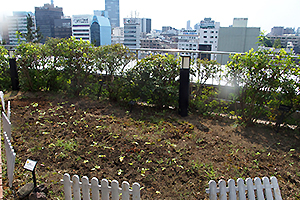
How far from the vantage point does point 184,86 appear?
550 centimetres

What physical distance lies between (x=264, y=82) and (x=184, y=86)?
1626mm

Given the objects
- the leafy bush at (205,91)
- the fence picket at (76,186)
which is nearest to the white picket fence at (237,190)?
the fence picket at (76,186)

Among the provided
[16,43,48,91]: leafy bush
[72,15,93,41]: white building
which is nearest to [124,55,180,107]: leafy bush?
[16,43,48,91]: leafy bush

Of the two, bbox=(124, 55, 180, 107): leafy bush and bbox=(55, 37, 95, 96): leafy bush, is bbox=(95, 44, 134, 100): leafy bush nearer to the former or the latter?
bbox=(55, 37, 95, 96): leafy bush

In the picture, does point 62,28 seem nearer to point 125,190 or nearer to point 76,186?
point 76,186

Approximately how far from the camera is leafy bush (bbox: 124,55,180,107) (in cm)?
577

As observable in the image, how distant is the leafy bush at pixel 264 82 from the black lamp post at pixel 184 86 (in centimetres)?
88

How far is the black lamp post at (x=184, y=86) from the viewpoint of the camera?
5.39 meters

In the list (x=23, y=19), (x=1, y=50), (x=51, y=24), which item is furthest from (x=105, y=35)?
(x=1, y=50)

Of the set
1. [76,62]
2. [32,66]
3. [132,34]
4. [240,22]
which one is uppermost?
[240,22]

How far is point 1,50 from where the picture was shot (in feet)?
25.8

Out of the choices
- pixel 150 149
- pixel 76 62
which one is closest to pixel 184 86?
pixel 150 149

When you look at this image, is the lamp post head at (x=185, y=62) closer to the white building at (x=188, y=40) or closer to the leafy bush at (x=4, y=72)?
the leafy bush at (x=4, y=72)

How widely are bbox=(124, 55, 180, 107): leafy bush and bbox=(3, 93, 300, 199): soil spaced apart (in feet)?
1.03
